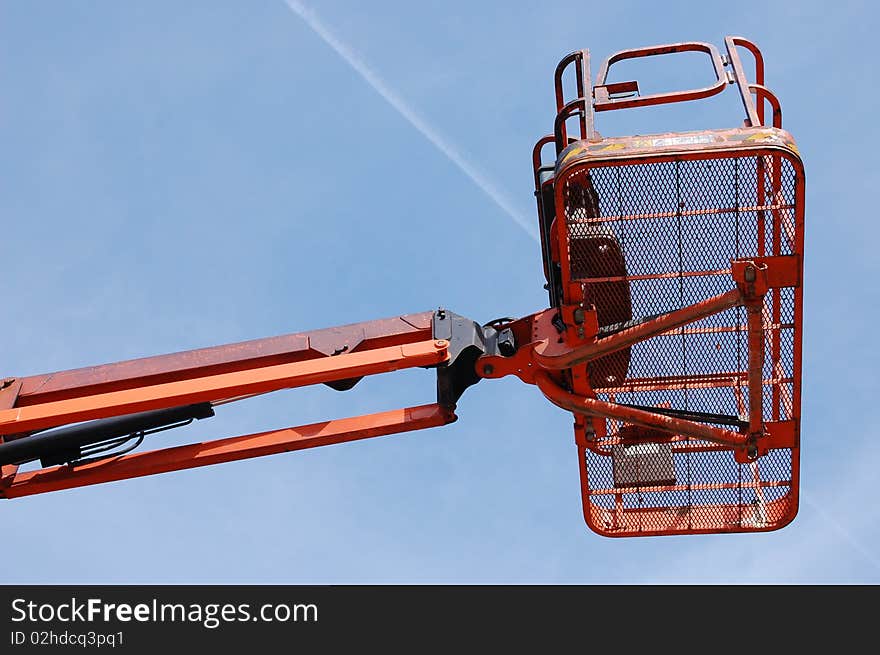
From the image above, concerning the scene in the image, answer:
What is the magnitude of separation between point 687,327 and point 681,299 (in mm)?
355

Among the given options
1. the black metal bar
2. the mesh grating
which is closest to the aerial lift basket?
the mesh grating

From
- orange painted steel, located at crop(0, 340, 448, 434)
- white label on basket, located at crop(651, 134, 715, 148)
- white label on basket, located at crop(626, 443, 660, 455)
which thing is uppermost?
white label on basket, located at crop(651, 134, 715, 148)

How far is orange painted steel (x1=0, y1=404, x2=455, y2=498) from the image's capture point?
10.8 meters

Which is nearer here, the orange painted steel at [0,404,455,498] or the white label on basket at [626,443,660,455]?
the orange painted steel at [0,404,455,498]

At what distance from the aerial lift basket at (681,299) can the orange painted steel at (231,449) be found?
1228 mm

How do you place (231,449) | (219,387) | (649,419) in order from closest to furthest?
(219,387) < (649,419) < (231,449)

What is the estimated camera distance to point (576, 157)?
9.99 m

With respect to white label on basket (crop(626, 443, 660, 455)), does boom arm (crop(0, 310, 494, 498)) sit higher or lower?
higher

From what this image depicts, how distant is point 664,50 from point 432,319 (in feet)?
8.78

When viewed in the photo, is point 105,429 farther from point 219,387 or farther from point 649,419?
point 649,419

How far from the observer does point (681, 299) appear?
1045 cm

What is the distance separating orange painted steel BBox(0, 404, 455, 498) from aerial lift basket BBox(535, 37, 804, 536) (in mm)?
1228

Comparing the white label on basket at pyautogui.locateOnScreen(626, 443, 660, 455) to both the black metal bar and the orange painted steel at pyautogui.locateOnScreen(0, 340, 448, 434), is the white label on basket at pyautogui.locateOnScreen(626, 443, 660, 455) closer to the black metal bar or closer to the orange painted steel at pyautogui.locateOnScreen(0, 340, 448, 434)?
the orange painted steel at pyautogui.locateOnScreen(0, 340, 448, 434)

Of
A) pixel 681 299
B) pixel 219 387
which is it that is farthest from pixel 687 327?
pixel 219 387
